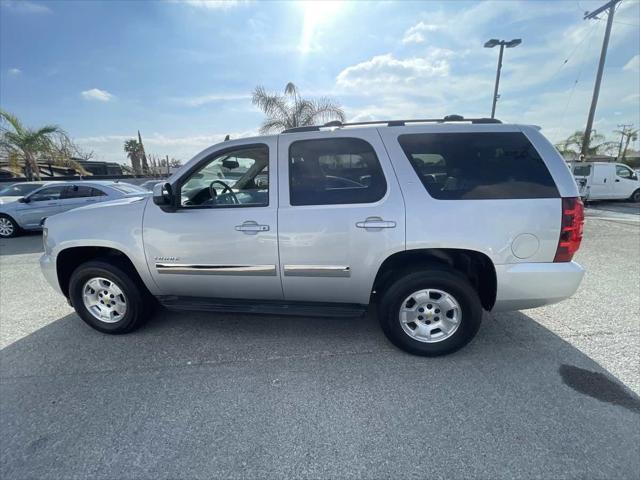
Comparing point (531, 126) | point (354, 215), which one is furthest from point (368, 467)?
point (531, 126)

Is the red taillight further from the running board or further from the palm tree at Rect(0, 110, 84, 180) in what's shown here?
the palm tree at Rect(0, 110, 84, 180)

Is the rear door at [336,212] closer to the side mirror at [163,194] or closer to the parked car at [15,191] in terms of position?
the side mirror at [163,194]

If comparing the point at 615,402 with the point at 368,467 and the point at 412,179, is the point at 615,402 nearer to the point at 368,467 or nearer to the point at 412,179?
the point at 368,467

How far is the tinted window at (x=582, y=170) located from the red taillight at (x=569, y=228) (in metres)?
14.0

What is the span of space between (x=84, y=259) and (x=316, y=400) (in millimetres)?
2895

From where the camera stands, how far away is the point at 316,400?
91.4 inches

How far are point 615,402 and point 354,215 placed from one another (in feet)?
7.43

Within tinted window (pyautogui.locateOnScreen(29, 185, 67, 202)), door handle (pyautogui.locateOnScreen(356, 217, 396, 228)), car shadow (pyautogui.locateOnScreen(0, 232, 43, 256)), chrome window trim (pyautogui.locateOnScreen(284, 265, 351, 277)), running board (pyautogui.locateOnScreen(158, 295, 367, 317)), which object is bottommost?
car shadow (pyautogui.locateOnScreen(0, 232, 43, 256))

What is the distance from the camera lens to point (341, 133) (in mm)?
2787

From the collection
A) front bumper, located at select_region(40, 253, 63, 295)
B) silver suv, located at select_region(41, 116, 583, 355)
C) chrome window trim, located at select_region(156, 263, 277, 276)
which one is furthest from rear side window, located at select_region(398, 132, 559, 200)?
front bumper, located at select_region(40, 253, 63, 295)

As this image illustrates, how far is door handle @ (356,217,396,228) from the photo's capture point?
257cm

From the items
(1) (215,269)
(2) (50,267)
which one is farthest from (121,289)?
(1) (215,269)

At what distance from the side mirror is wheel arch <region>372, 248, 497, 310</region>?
1964mm

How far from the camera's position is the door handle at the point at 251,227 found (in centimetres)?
274
